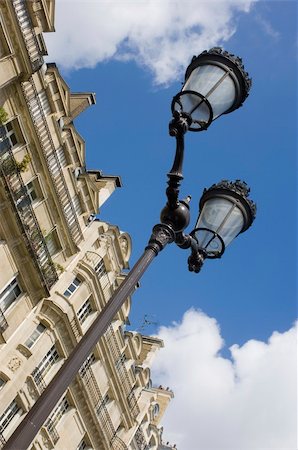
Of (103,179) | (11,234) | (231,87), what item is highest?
(103,179)

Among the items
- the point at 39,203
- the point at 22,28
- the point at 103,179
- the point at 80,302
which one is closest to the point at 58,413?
the point at 80,302

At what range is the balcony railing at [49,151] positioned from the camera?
19219mm

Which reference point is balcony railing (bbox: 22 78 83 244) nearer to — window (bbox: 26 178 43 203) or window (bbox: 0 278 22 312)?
window (bbox: 26 178 43 203)

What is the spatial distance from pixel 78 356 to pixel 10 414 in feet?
43.3

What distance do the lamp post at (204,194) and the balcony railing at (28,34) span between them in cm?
1187

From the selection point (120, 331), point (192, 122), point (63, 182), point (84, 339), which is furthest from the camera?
point (120, 331)

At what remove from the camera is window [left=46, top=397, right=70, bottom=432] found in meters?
18.9

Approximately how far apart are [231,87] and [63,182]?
45.9 feet

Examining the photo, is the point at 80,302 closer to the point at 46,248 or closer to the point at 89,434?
the point at 46,248

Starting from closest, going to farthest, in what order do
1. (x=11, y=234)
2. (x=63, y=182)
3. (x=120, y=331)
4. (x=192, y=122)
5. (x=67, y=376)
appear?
(x=67, y=376) < (x=192, y=122) < (x=11, y=234) < (x=63, y=182) < (x=120, y=331)

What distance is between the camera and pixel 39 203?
A: 64.3ft

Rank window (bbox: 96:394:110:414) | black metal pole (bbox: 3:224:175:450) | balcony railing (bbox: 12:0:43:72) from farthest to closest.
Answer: window (bbox: 96:394:110:414) → balcony railing (bbox: 12:0:43:72) → black metal pole (bbox: 3:224:175:450)

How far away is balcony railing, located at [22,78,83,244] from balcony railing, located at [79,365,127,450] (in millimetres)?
5728

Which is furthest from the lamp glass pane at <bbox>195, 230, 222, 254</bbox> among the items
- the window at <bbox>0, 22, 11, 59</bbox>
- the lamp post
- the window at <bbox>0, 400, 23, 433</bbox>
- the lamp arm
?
the window at <bbox>0, 22, 11, 59</bbox>
